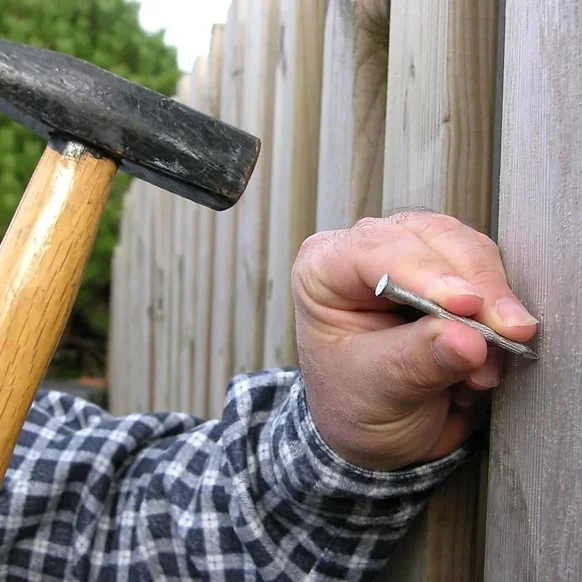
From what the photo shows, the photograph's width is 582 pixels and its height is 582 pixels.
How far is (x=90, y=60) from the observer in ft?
Result: 19.0

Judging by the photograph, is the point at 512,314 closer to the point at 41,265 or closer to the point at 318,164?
the point at 41,265

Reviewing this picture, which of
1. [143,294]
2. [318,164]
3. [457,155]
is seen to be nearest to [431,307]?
[457,155]

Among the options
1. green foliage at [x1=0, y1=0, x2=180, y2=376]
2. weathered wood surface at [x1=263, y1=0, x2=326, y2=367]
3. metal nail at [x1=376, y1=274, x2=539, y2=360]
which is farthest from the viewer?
green foliage at [x1=0, y1=0, x2=180, y2=376]

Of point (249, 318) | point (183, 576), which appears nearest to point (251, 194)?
point (249, 318)

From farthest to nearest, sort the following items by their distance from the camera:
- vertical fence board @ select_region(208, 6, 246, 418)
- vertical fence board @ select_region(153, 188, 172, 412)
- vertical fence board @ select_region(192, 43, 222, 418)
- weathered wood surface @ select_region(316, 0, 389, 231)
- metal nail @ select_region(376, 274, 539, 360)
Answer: vertical fence board @ select_region(153, 188, 172, 412)
vertical fence board @ select_region(192, 43, 222, 418)
vertical fence board @ select_region(208, 6, 246, 418)
weathered wood surface @ select_region(316, 0, 389, 231)
metal nail @ select_region(376, 274, 539, 360)

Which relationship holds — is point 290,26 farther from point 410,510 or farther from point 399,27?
point 410,510

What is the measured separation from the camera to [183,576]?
105 cm

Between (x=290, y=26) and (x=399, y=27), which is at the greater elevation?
(x=290, y=26)

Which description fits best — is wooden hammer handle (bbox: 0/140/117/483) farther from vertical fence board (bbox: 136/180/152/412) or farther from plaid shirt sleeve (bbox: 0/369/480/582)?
vertical fence board (bbox: 136/180/152/412)

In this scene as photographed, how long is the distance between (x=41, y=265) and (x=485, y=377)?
1.53 ft

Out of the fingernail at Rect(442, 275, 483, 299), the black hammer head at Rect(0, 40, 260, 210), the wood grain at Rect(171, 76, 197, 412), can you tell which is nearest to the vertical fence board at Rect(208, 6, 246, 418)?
the wood grain at Rect(171, 76, 197, 412)

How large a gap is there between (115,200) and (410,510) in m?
5.20

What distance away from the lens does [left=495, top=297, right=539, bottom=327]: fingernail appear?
612mm

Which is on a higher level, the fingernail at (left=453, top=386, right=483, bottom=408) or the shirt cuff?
the fingernail at (left=453, top=386, right=483, bottom=408)
